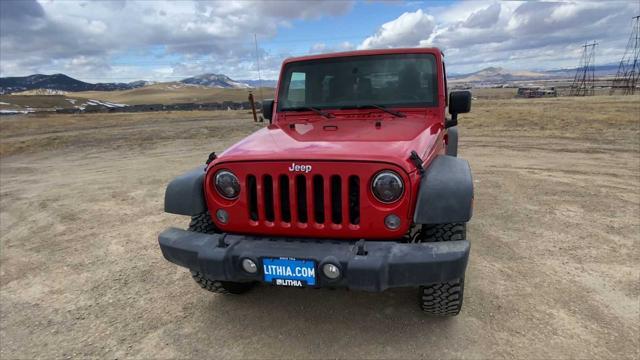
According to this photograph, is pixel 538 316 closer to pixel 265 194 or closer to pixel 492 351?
pixel 492 351

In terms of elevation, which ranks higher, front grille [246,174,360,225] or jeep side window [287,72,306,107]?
jeep side window [287,72,306,107]

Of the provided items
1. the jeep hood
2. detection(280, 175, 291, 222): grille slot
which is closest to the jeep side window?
the jeep hood

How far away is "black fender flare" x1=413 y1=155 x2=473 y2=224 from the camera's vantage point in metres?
2.59

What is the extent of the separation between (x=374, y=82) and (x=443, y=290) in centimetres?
206

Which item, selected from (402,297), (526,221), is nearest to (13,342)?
(402,297)

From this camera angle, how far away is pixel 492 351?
112 inches

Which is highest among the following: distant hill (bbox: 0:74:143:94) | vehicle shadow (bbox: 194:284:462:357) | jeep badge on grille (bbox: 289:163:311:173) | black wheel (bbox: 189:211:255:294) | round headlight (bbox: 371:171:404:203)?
distant hill (bbox: 0:74:143:94)

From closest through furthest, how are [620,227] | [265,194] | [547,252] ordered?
[265,194], [547,252], [620,227]

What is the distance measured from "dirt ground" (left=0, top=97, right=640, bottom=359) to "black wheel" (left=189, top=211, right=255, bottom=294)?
0.36 feet

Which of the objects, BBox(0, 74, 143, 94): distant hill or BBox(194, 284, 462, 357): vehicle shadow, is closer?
BBox(194, 284, 462, 357): vehicle shadow

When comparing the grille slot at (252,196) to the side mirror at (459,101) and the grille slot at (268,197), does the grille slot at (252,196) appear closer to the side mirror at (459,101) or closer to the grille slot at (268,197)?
the grille slot at (268,197)

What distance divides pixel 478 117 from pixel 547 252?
13467 millimetres

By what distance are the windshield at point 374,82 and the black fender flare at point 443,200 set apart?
144 centimetres

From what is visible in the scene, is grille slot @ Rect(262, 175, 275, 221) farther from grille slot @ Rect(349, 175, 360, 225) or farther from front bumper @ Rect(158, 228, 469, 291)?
grille slot @ Rect(349, 175, 360, 225)
